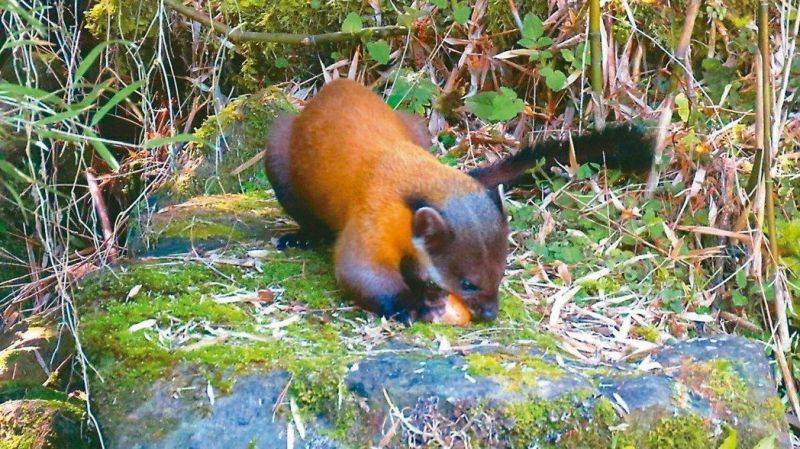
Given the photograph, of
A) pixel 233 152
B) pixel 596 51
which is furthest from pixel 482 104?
pixel 233 152

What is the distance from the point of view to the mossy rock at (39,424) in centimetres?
521

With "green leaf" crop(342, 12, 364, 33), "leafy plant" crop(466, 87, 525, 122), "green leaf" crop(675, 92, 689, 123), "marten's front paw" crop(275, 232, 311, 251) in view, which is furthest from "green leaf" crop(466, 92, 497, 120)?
"marten's front paw" crop(275, 232, 311, 251)

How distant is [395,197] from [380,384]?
1416 mm

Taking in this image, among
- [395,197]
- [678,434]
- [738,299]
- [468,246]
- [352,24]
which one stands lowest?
[738,299]

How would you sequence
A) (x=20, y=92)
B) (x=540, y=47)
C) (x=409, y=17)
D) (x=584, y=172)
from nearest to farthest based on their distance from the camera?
(x=20, y=92) → (x=584, y=172) → (x=540, y=47) → (x=409, y=17)

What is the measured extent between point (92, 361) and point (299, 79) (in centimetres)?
420

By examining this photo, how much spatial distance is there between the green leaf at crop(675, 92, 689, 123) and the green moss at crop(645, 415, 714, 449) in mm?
3107

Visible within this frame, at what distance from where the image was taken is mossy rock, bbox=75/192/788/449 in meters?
3.59

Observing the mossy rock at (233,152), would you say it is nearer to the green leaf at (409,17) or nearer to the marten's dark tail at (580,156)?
the green leaf at (409,17)

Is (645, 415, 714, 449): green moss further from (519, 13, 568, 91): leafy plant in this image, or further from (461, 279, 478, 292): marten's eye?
(519, 13, 568, 91): leafy plant

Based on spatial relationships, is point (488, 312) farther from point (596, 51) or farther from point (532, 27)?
point (532, 27)

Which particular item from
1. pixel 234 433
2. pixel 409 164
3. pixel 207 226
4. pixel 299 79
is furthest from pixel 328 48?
pixel 234 433

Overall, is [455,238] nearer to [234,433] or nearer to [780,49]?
[234,433]

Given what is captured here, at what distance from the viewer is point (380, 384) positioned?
373 cm
